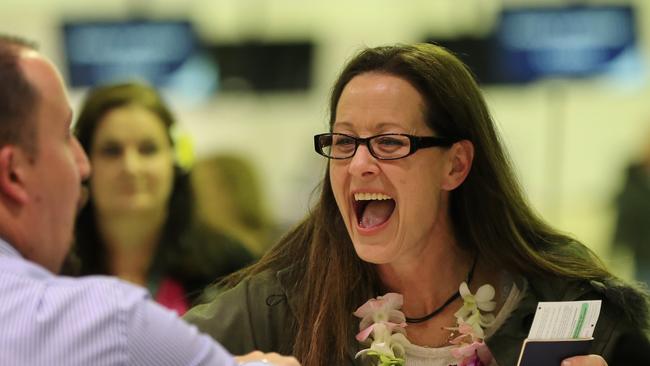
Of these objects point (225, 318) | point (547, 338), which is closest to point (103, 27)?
point (225, 318)

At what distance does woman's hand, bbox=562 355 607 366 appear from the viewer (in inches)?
119

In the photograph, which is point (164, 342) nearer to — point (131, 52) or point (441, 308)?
point (441, 308)

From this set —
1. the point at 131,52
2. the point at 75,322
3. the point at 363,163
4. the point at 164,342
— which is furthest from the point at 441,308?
the point at 131,52

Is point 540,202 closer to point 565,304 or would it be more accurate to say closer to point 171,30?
point 171,30

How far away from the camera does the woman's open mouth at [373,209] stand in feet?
11.2

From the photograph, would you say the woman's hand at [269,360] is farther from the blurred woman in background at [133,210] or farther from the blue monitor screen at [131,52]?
the blue monitor screen at [131,52]

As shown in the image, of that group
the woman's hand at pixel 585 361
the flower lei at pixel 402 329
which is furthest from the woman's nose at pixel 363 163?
the woman's hand at pixel 585 361

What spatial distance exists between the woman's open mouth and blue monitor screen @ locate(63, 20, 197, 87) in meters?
7.47

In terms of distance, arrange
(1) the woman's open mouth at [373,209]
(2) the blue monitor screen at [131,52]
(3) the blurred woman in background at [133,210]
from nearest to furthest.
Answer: (1) the woman's open mouth at [373,209], (3) the blurred woman in background at [133,210], (2) the blue monitor screen at [131,52]

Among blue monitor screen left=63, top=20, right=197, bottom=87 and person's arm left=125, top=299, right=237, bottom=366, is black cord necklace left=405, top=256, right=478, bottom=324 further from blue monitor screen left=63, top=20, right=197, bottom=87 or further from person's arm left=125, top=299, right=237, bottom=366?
blue monitor screen left=63, top=20, right=197, bottom=87

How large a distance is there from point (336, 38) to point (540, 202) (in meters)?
3.01

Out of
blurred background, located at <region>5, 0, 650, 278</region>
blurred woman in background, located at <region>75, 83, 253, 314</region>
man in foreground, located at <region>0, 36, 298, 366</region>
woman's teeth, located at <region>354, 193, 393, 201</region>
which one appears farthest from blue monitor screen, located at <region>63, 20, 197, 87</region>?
man in foreground, located at <region>0, 36, 298, 366</region>

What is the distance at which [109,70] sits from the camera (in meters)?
10.9

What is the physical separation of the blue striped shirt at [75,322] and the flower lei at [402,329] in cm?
127
